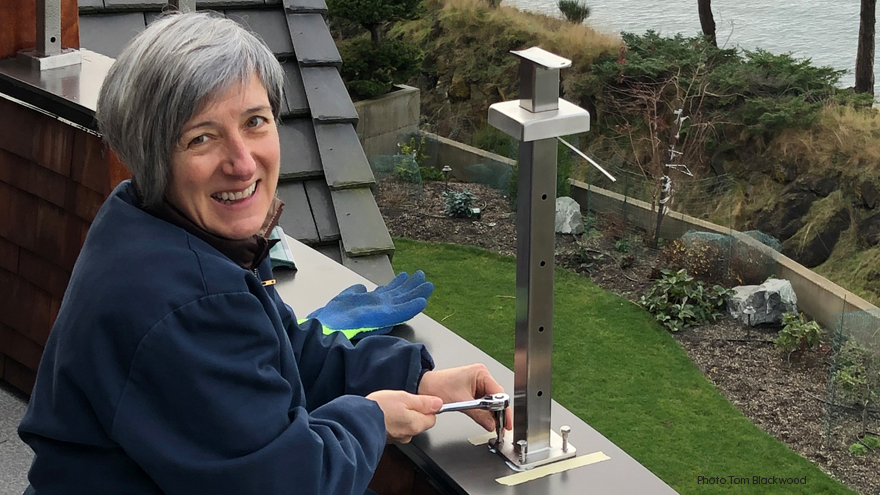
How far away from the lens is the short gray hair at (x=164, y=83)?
3.53ft

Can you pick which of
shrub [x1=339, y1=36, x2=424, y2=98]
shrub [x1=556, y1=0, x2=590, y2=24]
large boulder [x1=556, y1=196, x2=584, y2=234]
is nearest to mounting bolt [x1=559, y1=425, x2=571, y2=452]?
large boulder [x1=556, y1=196, x2=584, y2=234]

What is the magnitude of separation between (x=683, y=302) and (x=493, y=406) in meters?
4.74

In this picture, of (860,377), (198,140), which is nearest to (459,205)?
(860,377)

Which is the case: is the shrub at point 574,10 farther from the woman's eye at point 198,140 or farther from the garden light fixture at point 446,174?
the woman's eye at point 198,140

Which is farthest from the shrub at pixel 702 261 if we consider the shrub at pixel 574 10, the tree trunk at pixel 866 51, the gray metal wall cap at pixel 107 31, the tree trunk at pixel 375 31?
the gray metal wall cap at pixel 107 31

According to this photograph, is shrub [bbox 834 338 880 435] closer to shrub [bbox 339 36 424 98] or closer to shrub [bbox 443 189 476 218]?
shrub [bbox 443 189 476 218]

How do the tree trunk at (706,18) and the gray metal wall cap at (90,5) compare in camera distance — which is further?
the tree trunk at (706,18)

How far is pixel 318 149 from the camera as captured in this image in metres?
3.18

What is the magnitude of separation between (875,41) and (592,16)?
8.25 ft

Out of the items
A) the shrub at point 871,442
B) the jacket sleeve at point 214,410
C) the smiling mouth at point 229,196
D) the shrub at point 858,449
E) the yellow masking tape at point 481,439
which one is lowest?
the shrub at point 858,449

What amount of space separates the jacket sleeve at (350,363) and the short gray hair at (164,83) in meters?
0.37

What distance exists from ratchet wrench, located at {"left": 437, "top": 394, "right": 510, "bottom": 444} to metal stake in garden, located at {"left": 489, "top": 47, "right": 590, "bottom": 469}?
0.02m

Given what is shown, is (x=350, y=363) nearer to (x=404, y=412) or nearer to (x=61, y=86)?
(x=404, y=412)

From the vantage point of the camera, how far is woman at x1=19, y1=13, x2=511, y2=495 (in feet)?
3.40
